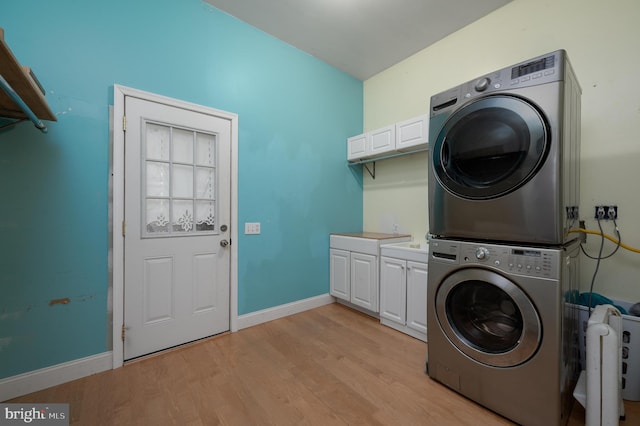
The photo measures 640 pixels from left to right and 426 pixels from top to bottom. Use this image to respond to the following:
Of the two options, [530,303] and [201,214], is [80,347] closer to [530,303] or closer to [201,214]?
[201,214]

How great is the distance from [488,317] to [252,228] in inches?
79.8

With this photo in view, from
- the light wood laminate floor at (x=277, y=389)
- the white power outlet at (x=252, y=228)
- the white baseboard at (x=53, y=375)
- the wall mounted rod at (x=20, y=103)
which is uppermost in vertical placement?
the wall mounted rod at (x=20, y=103)

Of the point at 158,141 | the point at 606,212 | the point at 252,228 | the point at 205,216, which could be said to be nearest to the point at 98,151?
the point at 158,141

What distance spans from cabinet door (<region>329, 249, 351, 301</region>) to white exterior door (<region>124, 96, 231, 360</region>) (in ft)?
4.10

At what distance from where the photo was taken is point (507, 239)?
1352mm

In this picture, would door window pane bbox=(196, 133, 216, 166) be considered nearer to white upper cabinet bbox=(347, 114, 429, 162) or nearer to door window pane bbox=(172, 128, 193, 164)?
door window pane bbox=(172, 128, 193, 164)

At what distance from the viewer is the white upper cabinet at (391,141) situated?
8.35 feet

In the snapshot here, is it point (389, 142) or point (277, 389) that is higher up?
point (389, 142)

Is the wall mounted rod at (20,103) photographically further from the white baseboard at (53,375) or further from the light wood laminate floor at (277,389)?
the light wood laminate floor at (277,389)

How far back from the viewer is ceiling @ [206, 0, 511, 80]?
224 centimetres

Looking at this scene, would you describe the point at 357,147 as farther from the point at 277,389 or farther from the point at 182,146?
the point at 277,389

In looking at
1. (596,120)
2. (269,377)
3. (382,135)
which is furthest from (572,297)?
(382,135)

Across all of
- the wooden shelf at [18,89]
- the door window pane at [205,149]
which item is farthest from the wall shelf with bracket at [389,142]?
the wooden shelf at [18,89]

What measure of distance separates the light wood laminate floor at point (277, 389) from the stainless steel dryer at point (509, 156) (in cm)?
102
